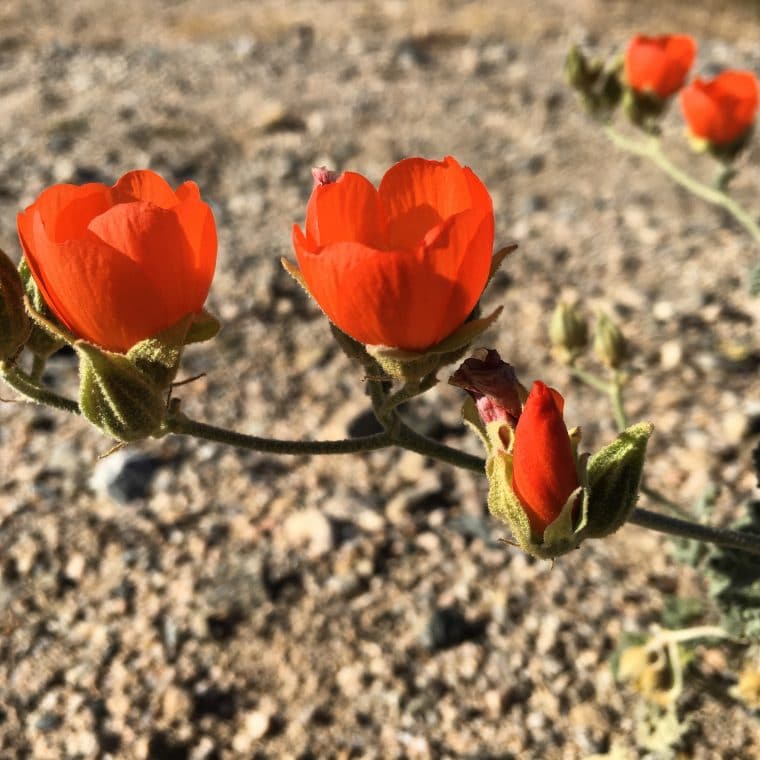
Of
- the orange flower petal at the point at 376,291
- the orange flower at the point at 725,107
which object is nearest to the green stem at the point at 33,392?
the orange flower petal at the point at 376,291

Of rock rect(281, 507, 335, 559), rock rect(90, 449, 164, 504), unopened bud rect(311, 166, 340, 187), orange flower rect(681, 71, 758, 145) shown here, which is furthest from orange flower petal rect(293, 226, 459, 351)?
orange flower rect(681, 71, 758, 145)

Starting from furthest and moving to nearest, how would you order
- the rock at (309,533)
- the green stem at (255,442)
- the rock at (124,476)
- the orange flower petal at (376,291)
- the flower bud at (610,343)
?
the rock at (124,476) < the rock at (309,533) < the flower bud at (610,343) < the green stem at (255,442) < the orange flower petal at (376,291)

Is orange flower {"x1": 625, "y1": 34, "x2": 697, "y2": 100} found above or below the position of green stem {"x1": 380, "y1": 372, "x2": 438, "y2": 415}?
below

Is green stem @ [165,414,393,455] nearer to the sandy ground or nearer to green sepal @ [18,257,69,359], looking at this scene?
green sepal @ [18,257,69,359]

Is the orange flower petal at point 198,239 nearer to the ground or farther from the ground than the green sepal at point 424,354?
farther from the ground

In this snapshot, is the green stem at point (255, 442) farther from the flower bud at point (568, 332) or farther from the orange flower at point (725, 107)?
the orange flower at point (725, 107)
